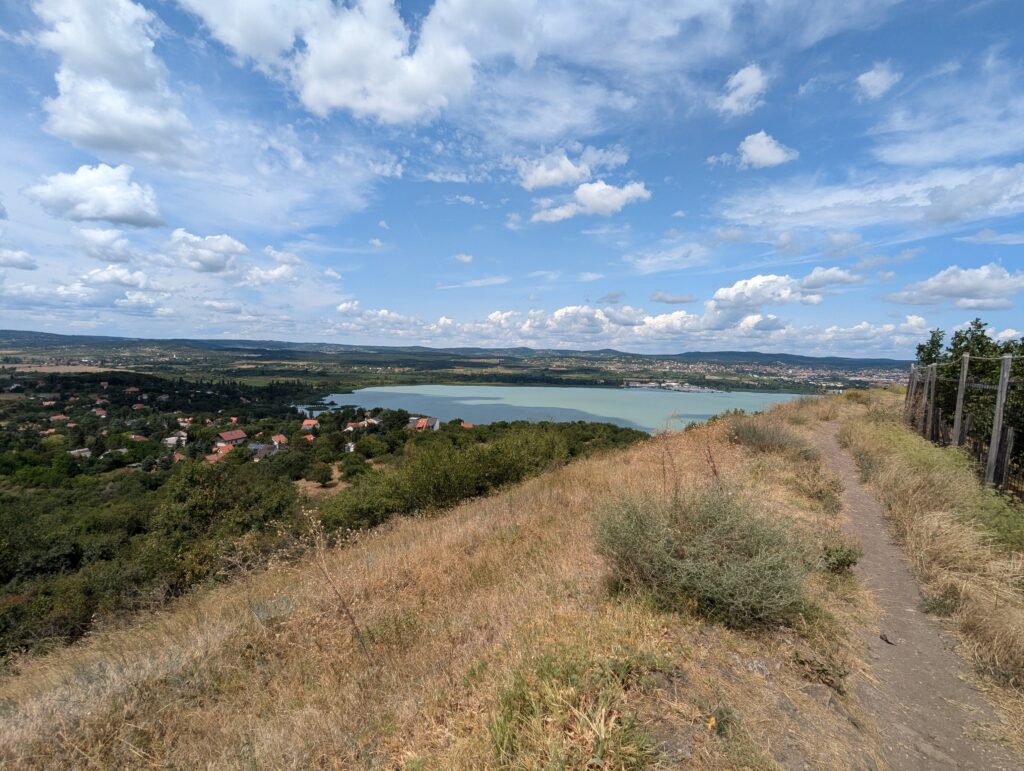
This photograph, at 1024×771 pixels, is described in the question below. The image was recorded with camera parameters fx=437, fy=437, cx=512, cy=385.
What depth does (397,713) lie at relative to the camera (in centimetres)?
274

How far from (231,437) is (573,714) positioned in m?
56.1

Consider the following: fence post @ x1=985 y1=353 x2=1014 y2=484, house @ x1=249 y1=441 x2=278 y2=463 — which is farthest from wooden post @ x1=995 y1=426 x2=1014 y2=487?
house @ x1=249 y1=441 x2=278 y2=463

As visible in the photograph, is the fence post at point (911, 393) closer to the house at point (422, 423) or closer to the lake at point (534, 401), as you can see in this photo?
the lake at point (534, 401)

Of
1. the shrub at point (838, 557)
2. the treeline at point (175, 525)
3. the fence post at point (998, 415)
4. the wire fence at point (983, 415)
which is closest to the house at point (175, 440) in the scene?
the treeline at point (175, 525)

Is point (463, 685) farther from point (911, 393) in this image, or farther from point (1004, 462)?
point (911, 393)

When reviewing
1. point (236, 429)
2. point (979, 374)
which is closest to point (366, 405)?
point (236, 429)

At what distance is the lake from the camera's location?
49719 millimetres

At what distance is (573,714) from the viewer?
88.7 inches

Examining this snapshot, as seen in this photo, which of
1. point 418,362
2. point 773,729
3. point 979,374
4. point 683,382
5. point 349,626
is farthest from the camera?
point 418,362

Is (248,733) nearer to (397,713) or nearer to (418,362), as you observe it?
(397,713)

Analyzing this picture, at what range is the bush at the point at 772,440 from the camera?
916 centimetres

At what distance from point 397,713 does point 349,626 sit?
1.65 meters

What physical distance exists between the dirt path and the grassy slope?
0.19 meters

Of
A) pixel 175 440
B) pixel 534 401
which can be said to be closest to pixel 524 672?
pixel 175 440
